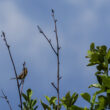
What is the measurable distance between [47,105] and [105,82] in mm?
1271

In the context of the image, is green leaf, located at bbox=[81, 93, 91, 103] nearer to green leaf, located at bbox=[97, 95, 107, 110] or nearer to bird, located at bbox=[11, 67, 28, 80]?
green leaf, located at bbox=[97, 95, 107, 110]

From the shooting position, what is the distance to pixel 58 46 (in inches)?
134

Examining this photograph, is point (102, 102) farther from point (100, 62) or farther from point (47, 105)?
point (47, 105)

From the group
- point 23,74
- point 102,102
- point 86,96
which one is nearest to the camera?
point 102,102

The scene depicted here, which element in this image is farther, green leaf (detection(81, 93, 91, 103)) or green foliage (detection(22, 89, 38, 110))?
green foliage (detection(22, 89, 38, 110))

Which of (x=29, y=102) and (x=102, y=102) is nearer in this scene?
(x=102, y=102)

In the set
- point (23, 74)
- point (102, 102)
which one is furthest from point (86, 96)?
point (23, 74)

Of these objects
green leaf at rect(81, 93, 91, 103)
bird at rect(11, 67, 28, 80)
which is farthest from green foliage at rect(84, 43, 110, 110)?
bird at rect(11, 67, 28, 80)

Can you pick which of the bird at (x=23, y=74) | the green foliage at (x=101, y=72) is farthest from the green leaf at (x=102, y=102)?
the bird at (x=23, y=74)

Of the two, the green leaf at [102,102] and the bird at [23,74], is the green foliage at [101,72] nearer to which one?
the green leaf at [102,102]

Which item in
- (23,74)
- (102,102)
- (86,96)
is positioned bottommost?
(102,102)

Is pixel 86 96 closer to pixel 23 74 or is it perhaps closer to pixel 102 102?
pixel 102 102

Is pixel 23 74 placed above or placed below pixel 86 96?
above

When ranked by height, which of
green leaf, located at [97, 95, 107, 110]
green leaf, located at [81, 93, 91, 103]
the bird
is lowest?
green leaf, located at [97, 95, 107, 110]
